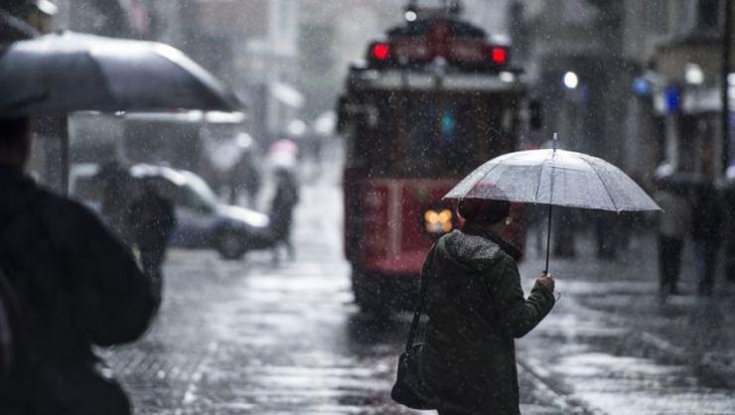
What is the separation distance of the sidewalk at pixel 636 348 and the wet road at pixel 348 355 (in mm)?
17

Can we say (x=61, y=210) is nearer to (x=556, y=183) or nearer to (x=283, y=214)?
(x=556, y=183)

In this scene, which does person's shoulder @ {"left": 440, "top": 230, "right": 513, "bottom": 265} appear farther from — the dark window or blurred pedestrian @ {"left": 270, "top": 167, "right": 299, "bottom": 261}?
the dark window

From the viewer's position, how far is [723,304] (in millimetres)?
22953

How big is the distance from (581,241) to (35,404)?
37099 millimetres

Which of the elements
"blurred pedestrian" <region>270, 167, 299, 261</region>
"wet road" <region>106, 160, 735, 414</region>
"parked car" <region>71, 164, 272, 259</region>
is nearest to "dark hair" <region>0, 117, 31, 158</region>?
"wet road" <region>106, 160, 735, 414</region>

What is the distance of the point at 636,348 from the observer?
17203 millimetres

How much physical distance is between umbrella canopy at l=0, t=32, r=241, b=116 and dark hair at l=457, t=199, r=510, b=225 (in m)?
1.16

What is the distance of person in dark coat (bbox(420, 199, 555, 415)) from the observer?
7062 millimetres

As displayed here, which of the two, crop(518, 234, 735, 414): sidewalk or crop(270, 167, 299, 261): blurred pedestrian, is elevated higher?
crop(518, 234, 735, 414): sidewalk

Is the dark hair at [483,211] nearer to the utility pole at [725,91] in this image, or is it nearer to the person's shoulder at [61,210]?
the person's shoulder at [61,210]

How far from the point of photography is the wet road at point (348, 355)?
42.6ft

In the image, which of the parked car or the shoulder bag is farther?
the parked car

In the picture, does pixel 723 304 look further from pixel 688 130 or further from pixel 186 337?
pixel 688 130

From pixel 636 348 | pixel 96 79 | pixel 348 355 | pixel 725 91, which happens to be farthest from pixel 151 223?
pixel 96 79
